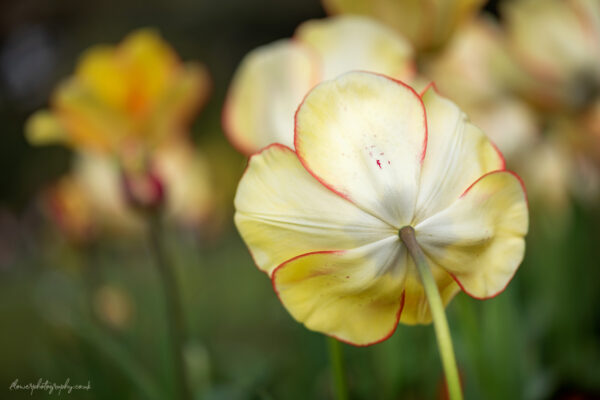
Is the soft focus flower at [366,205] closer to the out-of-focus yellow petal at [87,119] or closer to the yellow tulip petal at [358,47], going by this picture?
the yellow tulip petal at [358,47]

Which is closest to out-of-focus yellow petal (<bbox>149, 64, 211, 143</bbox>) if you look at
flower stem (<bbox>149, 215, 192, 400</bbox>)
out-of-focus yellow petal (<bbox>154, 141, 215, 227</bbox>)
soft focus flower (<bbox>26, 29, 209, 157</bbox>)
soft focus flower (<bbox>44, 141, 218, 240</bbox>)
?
soft focus flower (<bbox>26, 29, 209, 157</bbox>)

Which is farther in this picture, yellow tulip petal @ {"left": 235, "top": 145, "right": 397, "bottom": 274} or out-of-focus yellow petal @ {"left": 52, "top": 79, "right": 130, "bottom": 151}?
out-of-focus yellow petal @ {"left": 52, "top": 79, "right": 130, "bottom": 151}

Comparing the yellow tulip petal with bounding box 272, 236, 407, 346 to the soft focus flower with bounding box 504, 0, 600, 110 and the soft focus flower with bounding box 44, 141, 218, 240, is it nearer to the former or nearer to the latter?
the soft focus flower with bounding box 504, 0, 600, 110

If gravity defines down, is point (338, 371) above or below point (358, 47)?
below

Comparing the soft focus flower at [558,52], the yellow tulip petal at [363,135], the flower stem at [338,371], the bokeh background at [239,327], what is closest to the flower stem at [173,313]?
the bokeh background at [239,327]

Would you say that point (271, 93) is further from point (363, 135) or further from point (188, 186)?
point (188, 186)

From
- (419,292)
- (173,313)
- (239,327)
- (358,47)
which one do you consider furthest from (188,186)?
(419,292)
